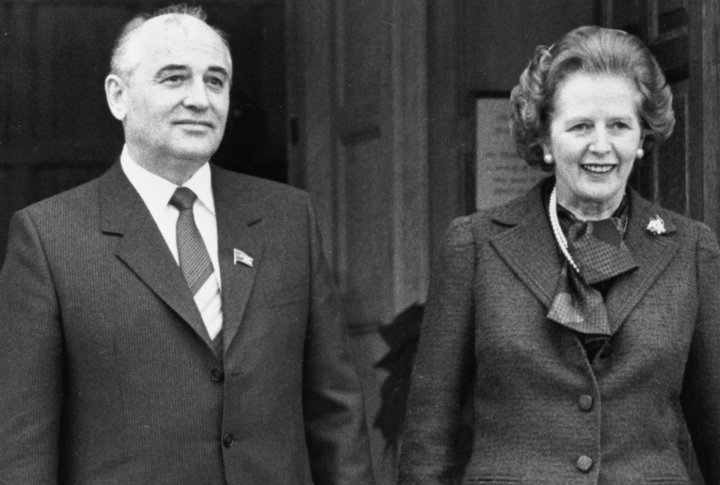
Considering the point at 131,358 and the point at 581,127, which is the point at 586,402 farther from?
the point at 131,358

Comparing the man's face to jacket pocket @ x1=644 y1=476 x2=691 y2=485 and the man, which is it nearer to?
the man

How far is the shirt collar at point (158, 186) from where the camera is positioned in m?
4.10

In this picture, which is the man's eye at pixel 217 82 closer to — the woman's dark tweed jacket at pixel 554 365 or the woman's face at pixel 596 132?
the woman's dark tweed jacket at pixel 554 365

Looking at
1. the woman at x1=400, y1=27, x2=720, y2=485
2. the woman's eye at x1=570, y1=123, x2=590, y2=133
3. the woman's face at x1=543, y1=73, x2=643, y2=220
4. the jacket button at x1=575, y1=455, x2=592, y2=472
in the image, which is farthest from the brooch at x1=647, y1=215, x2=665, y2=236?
the jacket button at x1=575, y1=455, x2=592, y2=472

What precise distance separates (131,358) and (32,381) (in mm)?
230

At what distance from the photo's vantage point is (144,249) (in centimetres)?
400

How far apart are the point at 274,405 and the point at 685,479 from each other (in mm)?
966

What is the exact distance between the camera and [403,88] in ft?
23.8

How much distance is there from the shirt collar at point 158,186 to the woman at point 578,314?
1.98ft

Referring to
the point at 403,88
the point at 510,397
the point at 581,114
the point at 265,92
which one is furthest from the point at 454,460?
the point at 265,92

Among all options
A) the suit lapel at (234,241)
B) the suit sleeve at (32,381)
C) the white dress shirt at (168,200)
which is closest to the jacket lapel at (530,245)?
the suit lapel at (234,241)

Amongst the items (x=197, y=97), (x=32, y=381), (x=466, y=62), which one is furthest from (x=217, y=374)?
(x=466, y=62)

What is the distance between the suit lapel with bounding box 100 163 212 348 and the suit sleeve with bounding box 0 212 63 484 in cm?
19

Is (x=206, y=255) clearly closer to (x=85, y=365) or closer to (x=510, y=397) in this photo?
(x=85, y=365)
